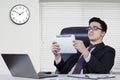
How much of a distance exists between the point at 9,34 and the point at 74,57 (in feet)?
6.30

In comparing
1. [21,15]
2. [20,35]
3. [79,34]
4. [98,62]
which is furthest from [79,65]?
[21,15]

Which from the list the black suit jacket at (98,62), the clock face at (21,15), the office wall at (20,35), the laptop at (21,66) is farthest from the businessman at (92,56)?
the clock face at (21,15)

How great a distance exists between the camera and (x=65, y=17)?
4426 mm

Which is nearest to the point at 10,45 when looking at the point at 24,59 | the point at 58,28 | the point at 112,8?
the point at 58,28

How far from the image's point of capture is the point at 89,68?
2.29m

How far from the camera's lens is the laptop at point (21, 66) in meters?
1.83

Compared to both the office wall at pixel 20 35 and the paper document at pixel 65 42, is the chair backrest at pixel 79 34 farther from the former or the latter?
the office wall at pixel 20 35

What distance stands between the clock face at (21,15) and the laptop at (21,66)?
235 centimetres

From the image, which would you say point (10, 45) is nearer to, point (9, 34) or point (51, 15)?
point (9, 34)

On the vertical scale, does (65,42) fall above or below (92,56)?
above

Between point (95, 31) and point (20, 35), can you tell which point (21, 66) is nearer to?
point (95, 31)

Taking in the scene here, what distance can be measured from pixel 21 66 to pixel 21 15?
8.35 feet

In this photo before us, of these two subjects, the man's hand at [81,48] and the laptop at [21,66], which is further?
the man's hand at [81,48]

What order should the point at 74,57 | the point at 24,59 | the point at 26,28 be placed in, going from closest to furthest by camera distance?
the point at 24,59 → the point at 74,57 → the point at 26,28
